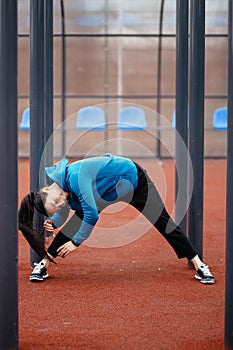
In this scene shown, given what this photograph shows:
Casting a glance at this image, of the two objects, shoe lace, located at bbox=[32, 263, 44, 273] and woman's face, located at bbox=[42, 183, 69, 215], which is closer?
woman's face, located at bbox=[42, 183, 69, 215]

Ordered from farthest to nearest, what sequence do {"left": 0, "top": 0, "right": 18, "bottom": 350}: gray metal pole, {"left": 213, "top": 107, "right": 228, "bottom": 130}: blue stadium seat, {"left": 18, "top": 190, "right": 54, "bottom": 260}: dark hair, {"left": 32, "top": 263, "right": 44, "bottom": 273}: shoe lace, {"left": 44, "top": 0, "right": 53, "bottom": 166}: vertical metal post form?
{"left": 213, "top": 107, "right": 228, "bottom": 130}: blue stadium seat
{"left": 44, "top": 0, "right": 53, "bottom": 166}: vertical metal post
{"left": 32, "top": 263, "right": 44, "bottom": 273}: shoe lace
{"left": 18, "top": 190, "right": 54, "bottom": 260}: dark hair
{"left": 0, "top": 0, "right": 18, "bottom": 350}: gray metal pole

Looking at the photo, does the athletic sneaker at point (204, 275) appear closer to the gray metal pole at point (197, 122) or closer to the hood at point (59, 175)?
the gray metal pole at point (197, 122)

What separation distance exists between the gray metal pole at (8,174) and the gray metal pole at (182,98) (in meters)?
3.08

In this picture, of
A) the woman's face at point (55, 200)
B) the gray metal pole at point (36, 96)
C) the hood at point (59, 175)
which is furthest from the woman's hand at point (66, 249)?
the gray metal pole at point (36, 96)

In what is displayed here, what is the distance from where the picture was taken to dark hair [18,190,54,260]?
580 centimetres

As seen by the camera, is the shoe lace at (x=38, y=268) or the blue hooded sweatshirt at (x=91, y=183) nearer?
the blue hooded sweatshirt at (x=91, y=183)

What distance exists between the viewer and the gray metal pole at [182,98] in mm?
7234

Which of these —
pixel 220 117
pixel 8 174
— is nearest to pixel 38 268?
pixel 8 174

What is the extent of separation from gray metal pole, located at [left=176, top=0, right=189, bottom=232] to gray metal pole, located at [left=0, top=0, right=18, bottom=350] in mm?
3077

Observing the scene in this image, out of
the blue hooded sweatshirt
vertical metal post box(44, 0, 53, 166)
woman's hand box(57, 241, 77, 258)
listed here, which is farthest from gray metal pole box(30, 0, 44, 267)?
woman's hand box(57, 241, 77, 258)

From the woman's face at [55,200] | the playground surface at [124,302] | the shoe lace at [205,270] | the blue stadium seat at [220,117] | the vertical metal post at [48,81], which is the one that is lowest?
the playground surface at [124,302]

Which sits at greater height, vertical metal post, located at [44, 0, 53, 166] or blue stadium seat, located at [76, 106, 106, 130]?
vertical metal post, located at [44, 0, 53, 166]

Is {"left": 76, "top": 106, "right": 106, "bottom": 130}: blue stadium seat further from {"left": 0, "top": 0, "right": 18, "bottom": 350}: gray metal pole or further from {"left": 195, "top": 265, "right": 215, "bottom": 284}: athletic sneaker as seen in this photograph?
{"left": 0, "top": 0, "right": 18, "bottom": 350}: gray metal pole

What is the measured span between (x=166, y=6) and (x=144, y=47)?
122 cm
